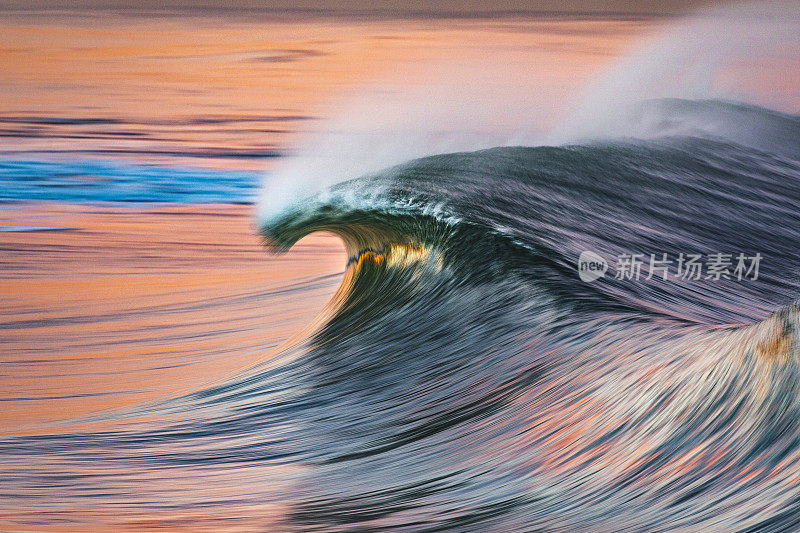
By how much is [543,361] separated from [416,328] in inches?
18.0

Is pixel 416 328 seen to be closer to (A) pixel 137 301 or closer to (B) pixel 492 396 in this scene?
(B) pixel 492 396

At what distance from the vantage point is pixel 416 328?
177 cm

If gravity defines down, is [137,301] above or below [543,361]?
above

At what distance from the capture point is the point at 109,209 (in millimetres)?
3953

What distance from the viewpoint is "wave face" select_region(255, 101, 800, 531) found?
0.94 metres

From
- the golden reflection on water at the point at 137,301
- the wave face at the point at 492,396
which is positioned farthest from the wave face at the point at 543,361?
the golden reflection on water at the point at 137,301

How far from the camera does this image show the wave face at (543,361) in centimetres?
94

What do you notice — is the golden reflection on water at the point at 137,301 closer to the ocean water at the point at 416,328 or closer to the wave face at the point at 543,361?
the ocean water at the point at 416,328

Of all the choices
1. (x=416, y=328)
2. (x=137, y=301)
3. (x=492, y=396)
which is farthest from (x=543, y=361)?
(x=137, y=301)

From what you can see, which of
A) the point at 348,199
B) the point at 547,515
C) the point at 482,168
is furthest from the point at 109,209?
the point at 547,515

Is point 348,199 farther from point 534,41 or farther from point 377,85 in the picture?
point 534,41


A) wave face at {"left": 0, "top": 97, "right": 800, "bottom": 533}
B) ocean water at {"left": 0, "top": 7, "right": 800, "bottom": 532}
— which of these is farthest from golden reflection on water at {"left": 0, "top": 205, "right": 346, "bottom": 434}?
wave face at {"left": 0, "top": 97, "right": 800, "bottom": 533}

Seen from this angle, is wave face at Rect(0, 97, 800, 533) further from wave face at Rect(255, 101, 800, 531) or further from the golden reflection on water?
the golden reflection on water

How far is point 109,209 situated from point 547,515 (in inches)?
136
